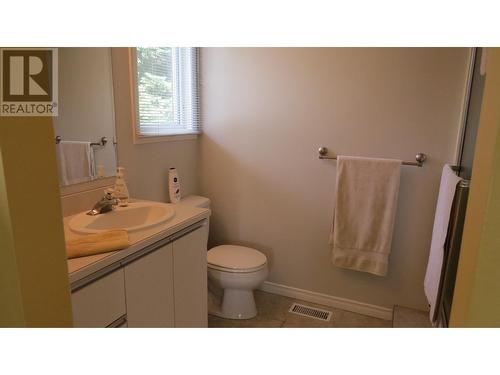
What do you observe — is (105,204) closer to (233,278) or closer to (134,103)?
(134,103)

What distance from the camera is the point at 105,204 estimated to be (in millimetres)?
1615

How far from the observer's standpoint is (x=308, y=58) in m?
2.15

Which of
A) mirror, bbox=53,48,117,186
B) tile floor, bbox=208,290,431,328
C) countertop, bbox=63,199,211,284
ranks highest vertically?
mirror, bbox=53,48,117,186

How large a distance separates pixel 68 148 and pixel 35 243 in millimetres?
1022

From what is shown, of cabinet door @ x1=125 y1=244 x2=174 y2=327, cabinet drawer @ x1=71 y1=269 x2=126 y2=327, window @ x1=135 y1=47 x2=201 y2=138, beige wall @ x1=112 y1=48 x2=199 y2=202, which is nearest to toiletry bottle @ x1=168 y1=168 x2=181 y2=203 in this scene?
beige wall @ x1=112 y1=48 x2=199 y2=202

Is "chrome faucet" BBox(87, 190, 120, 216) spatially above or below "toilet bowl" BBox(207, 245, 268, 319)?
above

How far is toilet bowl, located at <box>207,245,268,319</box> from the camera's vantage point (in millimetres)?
2117

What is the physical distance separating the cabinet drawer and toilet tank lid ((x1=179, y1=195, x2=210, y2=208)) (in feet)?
3.70

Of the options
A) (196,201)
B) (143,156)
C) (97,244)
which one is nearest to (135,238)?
(97,244)

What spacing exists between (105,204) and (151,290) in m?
0.50

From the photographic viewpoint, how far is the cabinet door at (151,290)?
4.21ft

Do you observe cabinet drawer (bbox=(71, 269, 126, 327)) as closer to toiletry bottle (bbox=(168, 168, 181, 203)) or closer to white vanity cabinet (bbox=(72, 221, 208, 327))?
white vanity cabinet (bbox=(72, 221, 208, 327))
